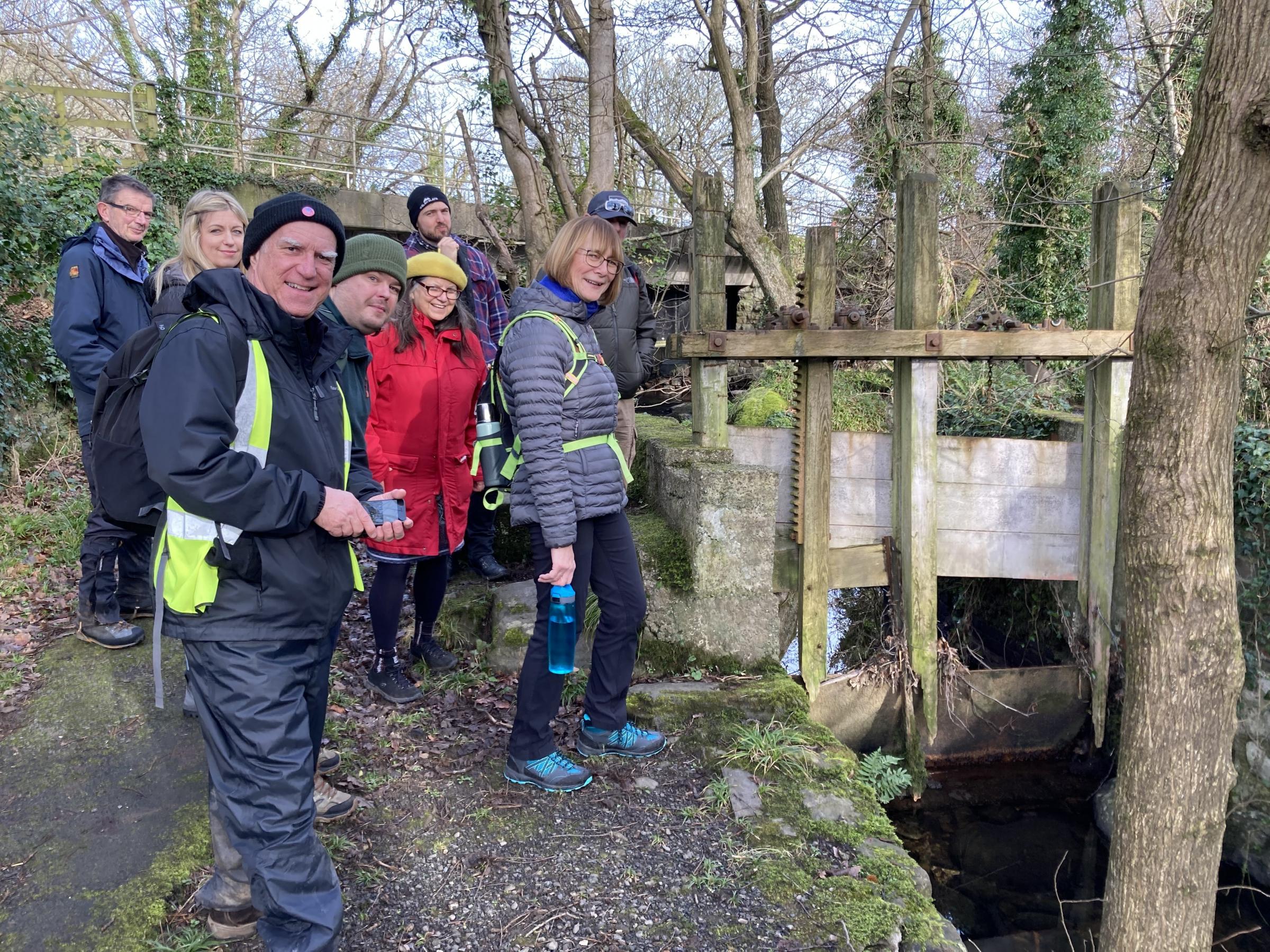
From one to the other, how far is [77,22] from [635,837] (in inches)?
703

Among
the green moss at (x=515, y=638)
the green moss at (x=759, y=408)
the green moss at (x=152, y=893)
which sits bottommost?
the green moss at (x=152, y=893)

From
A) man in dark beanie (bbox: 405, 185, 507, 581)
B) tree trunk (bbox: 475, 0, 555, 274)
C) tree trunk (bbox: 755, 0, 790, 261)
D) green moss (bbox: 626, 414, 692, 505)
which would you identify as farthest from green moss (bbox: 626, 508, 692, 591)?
tree trunk (bbox: 755, 0, 790, 261)

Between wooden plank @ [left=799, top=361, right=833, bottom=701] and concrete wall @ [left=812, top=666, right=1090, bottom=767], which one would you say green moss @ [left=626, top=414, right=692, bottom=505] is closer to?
wooden plank @ [left=799, top=361, right=833, bottom=701]

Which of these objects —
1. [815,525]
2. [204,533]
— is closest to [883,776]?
[815,525]

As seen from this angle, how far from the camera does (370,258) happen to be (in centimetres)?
285

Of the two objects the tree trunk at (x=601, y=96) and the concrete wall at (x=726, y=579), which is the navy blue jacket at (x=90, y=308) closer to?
the concrete wall at (x=726, y=579)

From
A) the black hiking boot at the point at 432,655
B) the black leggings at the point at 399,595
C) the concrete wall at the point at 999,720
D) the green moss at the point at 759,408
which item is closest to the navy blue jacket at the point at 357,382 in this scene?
the black leggings at the point at 399,595

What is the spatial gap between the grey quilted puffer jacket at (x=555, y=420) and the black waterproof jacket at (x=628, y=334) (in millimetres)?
1085

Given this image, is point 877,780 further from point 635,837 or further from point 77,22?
point 77,22

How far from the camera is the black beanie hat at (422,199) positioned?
4.54 m

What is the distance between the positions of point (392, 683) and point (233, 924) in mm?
1581

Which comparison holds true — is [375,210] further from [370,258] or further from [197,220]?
[370,258]

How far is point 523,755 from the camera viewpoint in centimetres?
317

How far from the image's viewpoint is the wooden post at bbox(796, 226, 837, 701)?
4.97 metres
